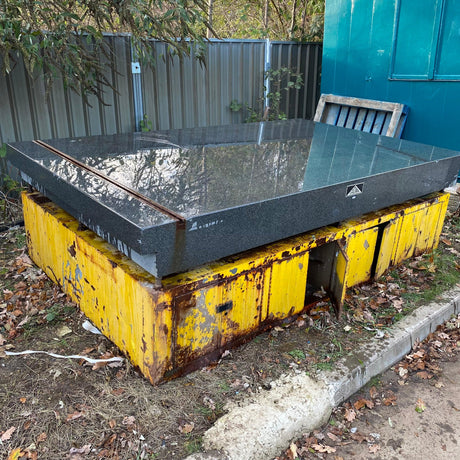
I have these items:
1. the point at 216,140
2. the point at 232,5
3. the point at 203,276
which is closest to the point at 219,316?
the point at 203,276

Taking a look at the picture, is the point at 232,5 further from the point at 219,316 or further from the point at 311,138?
the point at 219,316

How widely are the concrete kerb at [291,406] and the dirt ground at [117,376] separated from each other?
0.25 ft

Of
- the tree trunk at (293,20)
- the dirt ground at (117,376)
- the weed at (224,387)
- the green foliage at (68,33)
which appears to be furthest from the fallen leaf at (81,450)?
the tree trunk at (293,20)

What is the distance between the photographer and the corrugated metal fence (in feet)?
16.5

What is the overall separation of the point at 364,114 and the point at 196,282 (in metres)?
4.90

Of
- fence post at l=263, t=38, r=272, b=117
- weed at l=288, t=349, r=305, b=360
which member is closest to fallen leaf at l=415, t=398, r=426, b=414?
weed at l=288, t=349, r=305, b=360

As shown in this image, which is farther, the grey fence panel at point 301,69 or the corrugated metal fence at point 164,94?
the grey fence panel at point 301,69

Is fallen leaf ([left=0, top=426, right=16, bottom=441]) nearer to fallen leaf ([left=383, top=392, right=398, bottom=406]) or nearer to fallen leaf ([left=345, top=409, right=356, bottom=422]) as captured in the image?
fallen leaf ([left=345, top=409, right=356, bottom=422])

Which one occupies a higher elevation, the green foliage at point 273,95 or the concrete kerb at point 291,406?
the green foliage at point 273,95

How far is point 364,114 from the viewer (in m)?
6.32

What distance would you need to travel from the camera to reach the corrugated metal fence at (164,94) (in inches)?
198

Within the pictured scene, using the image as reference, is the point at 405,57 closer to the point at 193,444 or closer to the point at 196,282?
the point at 196,282

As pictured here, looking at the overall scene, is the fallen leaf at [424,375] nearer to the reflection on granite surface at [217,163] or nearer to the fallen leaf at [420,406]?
Result: the fallen leaf at [420,406]

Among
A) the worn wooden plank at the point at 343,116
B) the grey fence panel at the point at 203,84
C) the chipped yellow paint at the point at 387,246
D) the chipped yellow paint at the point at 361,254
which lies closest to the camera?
the chipped yellow paint at the point at 361,254
